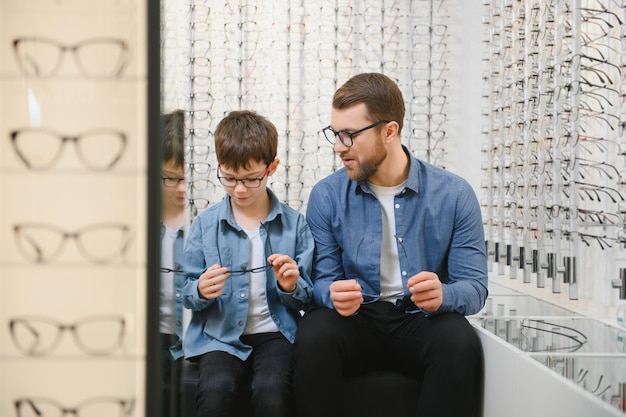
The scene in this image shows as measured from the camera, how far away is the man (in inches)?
72.9

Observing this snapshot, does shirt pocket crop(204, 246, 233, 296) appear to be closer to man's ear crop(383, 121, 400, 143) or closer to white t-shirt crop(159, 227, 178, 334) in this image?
man's ear crop(383, 121, 400, 143)

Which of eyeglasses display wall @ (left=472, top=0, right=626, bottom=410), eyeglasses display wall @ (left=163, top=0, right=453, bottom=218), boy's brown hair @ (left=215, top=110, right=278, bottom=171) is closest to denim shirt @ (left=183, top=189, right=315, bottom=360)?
boy's brown hair @ (left=215, top=110, right=278, bottom=171)

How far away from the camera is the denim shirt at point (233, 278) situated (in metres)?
2.02

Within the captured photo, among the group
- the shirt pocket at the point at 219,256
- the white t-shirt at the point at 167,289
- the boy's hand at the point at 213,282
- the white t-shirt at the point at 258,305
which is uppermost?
the white t-shirt at the point at 167,289

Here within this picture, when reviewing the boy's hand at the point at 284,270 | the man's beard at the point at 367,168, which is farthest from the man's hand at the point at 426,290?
the man's beard at the point at 367,168

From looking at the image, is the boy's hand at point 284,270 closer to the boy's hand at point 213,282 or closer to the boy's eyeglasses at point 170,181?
the boy's hand at point 213,282

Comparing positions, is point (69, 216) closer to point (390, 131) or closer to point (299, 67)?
point (390, 131)

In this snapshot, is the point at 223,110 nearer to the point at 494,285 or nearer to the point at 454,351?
the point at 494,285

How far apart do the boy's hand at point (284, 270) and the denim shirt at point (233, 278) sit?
0.17 feet

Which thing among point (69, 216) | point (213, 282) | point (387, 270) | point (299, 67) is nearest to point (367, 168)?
point (387, 270)

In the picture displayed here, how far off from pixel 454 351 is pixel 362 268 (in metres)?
0.39

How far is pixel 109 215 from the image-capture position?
0.60 metres

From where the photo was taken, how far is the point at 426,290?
185cm

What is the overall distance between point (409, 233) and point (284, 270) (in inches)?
16.7
